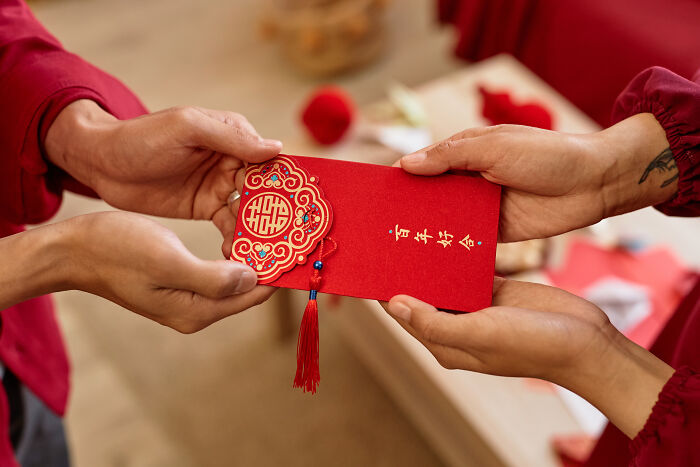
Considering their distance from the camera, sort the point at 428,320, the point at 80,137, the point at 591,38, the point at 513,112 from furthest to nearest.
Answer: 1. the point at 591,38
2. the point at 513,112
3. the point at 80,137
4. the point at 428,320

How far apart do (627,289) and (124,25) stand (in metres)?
2.23

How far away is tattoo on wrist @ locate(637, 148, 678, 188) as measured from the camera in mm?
817

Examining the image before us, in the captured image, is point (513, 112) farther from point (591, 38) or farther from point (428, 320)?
point (428, 320)

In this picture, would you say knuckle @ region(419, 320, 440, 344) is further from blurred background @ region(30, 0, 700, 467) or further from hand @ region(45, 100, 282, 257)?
blurred background @ region(30, 0, 700, 467)

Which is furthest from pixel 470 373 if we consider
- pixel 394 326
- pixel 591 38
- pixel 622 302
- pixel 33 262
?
pixel 591 38

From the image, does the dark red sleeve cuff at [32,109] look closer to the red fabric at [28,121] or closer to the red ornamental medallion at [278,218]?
the red fabric at [28,121]

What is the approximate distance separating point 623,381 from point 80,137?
2.58 ft

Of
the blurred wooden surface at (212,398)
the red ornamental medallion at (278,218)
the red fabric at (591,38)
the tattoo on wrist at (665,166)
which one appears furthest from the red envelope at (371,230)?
the red fabric at (591,38)

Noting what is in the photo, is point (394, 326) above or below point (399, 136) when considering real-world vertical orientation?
below

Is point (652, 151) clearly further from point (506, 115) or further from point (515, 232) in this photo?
point (506, 115)

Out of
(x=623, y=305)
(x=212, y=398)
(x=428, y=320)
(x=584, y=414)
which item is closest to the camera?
(x=428, y=320)

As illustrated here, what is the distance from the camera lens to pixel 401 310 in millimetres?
783

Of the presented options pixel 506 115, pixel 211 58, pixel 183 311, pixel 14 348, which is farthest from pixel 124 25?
pixel 183 311

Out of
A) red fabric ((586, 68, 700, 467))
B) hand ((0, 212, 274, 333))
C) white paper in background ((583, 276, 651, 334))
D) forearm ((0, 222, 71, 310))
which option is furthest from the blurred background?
forearm ((0, 222, 71, 310))
